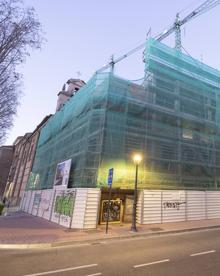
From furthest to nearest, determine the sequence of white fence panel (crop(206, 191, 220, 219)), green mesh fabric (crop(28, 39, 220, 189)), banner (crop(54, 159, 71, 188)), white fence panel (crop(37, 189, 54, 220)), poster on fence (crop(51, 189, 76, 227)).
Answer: white fence panel (crop(37, 189, 54, 220))
white fence panel (crop(206, 191, 220, 219))
banner (crop(54, 159, 71, 188))
green mesh fabric (crop(28, 39, 220, 189))
poster on fence (crop(51, 189, 76, 227))

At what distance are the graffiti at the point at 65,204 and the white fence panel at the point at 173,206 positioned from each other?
7.08 metres

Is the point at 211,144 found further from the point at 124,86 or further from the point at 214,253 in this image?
the point at 214,253

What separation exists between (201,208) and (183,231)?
6.09 m

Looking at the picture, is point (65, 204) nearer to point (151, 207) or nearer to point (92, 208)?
point (92, 208)

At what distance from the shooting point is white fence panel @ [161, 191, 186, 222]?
1730cm

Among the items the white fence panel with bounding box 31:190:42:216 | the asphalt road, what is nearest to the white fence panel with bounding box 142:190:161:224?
the asphalt road

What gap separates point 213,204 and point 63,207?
13241 mm

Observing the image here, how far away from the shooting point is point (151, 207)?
1684cm

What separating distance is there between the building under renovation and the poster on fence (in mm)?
629

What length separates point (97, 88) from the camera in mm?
18984

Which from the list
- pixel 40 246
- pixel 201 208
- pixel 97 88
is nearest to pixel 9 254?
pixel 40 246

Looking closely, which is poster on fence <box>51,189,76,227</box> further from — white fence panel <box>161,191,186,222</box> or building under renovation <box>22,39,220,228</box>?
white fence panel <box>161,191,186,222</box>

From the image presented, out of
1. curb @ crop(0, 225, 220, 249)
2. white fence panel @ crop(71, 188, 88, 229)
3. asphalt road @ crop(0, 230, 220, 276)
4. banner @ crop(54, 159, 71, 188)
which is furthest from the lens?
banner @ crop(54, 159, 71, 188)

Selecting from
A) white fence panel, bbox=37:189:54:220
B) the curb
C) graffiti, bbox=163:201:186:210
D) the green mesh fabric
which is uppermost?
the green mesh fabric
